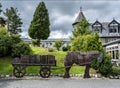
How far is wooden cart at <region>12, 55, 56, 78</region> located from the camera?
59.4 feet

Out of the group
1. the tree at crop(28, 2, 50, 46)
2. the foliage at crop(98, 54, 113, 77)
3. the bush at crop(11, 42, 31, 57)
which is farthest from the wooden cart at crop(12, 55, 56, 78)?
the tree at crop(28, 2, 50, 46)

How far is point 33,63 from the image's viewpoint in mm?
18312

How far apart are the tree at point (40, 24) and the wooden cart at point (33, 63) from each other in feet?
60.2

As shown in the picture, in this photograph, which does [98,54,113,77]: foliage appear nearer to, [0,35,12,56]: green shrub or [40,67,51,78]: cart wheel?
[40,67,51,78]: cart wheel

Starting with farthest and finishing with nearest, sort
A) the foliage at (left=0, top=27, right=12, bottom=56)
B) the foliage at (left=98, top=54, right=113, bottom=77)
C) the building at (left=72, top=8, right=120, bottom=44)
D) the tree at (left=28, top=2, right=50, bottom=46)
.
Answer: the building at (left=72, top=8, right=120, bottom=44) → the tree at (left=28, top=2, right=50, bottom=46) → the foliage at (left=0, top=27, right=12, bottom=56) → the foliage at (left=98, top=54, right=113, bottom=77)

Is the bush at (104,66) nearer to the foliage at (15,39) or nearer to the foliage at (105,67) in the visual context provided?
the foliage at (105,67)

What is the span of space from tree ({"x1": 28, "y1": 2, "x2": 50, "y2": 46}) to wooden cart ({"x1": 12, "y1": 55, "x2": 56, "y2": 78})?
18337 millimetres

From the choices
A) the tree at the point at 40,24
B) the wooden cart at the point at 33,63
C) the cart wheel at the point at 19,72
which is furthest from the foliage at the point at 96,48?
the tree at the point at 40,24

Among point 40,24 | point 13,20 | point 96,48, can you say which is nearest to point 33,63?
point 96,48

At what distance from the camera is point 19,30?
45594 millimetres

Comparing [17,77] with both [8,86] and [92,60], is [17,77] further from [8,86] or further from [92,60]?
[92,60]

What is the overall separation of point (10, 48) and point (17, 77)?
21.1 ft

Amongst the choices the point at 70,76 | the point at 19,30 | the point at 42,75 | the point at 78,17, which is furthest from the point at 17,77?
the point at 78,17

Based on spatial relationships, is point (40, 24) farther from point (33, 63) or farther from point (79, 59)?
point (79, 59)
